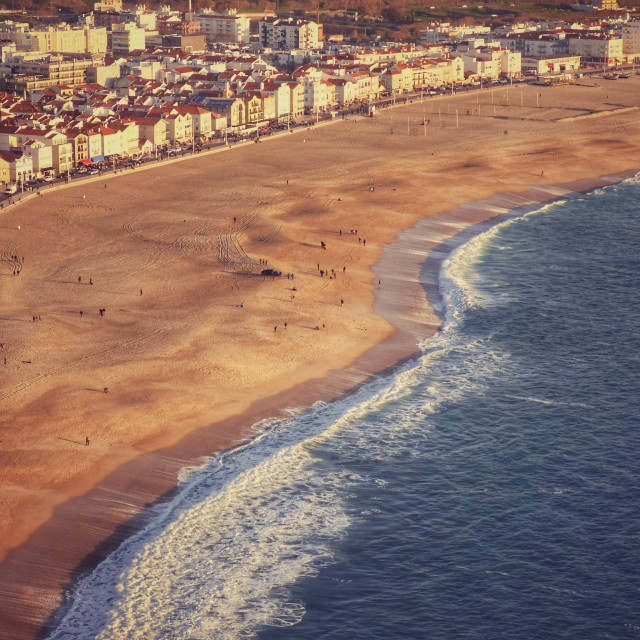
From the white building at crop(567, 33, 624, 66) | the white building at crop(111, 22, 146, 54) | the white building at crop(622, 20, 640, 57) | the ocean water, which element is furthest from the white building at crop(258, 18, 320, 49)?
the ocean water

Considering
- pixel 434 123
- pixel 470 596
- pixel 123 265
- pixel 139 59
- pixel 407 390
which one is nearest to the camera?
pixel 470 596

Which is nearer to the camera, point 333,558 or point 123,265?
point 333,558

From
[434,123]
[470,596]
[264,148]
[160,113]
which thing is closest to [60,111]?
[160,113]

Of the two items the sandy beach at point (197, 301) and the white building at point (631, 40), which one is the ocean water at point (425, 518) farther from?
the white building at point (631, 40)

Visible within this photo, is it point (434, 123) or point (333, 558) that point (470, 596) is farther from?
point (434, 123)

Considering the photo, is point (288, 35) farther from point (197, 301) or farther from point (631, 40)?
point (197, 301)
